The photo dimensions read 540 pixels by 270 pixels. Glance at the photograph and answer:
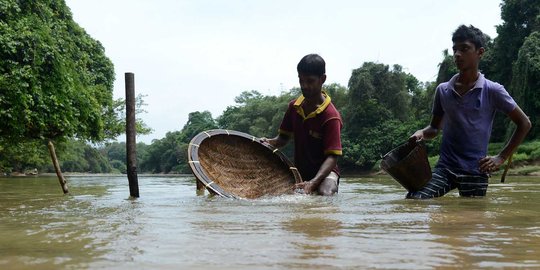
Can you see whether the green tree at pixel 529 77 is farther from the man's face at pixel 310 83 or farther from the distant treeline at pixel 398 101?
the man's face at pixel 310 83

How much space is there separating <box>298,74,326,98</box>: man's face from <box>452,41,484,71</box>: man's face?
1.24 meters

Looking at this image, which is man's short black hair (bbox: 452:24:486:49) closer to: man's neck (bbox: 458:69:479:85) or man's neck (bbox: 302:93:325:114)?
man's neck (bbox: 458:69:479:85)

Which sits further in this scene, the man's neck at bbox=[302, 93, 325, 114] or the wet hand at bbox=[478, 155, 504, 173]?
the man's neck at bbox=[302, 93, 325, 114]

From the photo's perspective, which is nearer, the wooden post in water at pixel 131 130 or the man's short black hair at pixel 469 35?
the man's short black hair at pixel 469 35

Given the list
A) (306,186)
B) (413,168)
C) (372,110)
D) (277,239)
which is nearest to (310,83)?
(306,186)

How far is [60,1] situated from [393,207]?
15.5m

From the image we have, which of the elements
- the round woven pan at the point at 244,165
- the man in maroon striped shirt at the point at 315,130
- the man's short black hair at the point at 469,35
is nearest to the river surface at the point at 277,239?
the man's short black hair at the point at 469,35

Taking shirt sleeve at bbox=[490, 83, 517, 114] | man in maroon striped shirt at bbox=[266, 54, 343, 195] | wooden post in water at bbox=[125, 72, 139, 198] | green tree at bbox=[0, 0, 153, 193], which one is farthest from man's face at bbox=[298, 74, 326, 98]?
green tree at bbox=[0, 0, 153, 193]

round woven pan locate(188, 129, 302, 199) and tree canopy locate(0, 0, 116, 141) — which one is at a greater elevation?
tree canopy locate(0, 0, 116, 141)

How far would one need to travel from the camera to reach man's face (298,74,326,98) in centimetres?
514

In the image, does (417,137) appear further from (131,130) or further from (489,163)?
(131,130)

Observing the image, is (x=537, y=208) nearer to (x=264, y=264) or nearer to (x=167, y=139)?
(x=264, y=264)

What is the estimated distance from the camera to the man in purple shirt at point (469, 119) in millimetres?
4375

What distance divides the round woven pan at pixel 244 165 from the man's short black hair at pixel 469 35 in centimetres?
208
